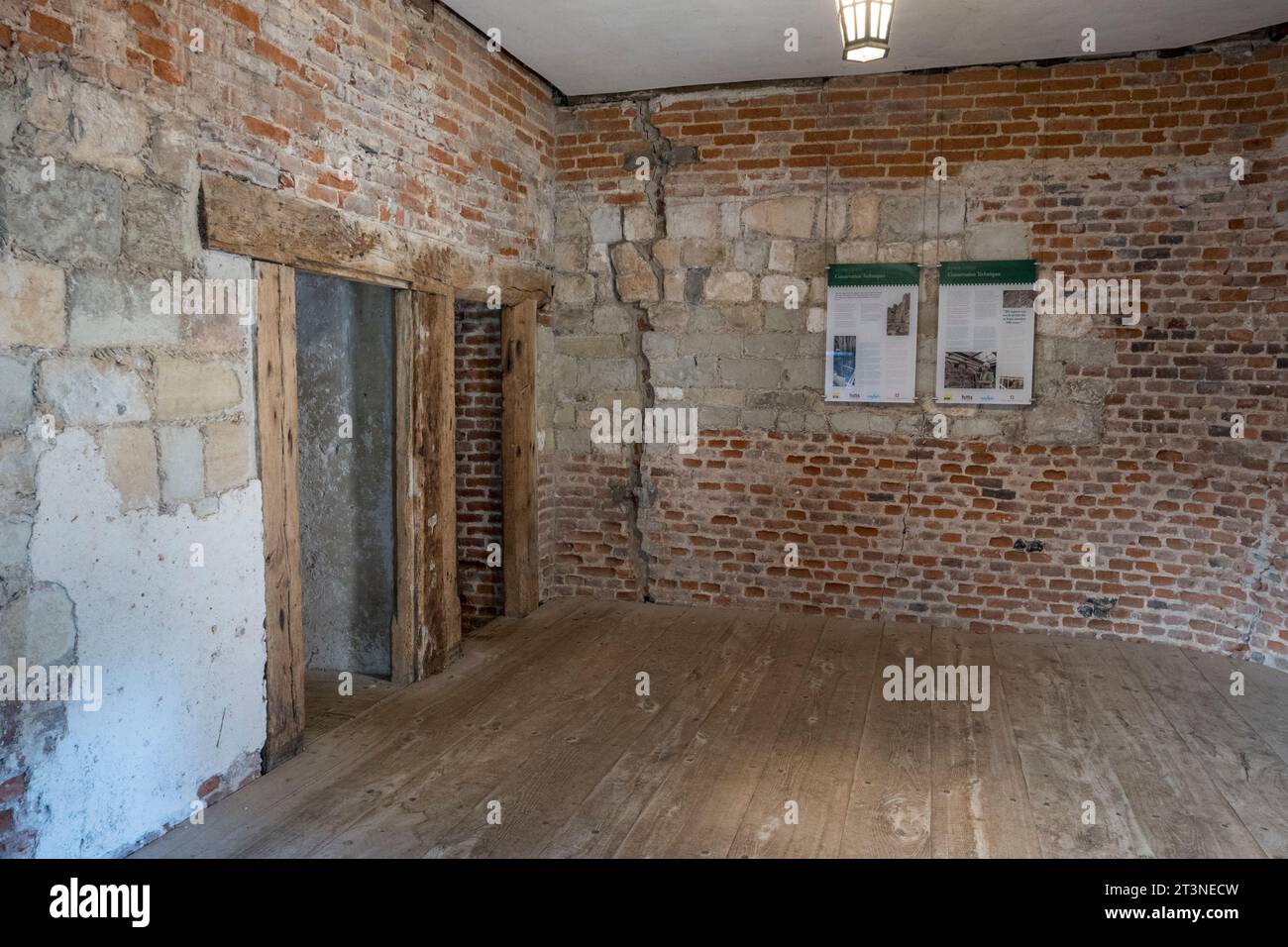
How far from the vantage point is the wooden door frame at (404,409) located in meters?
3.25

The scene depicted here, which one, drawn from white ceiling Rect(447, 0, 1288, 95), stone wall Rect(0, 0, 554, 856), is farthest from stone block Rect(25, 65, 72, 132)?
white ceiling Rect(447, 0, 1288, 95)

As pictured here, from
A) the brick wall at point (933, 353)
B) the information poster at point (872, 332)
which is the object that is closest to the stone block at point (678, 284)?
the brick wall at point (933, 353)

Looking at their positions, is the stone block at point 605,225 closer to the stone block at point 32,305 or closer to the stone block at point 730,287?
the stone block at point 730,287

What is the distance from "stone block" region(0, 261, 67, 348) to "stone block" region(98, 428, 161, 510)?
0.31m

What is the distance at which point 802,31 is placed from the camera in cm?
457

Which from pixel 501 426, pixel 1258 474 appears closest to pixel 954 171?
pixel 1258 474

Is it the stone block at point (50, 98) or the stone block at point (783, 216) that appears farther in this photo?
the stone block at point (783, 216)

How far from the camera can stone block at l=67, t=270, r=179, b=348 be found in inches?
99.2

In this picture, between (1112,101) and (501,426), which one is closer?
(1112,101)

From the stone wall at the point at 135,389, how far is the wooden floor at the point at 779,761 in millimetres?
347

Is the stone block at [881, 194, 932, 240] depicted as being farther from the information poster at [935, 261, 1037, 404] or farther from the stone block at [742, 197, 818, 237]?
the stone block at [742, 197, 818, 237]

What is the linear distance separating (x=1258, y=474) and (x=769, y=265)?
2778 mm

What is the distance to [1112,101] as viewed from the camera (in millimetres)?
4891

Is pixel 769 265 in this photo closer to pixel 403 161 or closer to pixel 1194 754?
pixel 403 161
